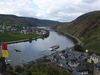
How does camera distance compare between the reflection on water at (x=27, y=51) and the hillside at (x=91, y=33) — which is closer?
the reflection on water at (x=27, y=51)

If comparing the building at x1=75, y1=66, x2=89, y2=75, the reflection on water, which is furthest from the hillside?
the building at x1=75, y1=66, x2=89, y2=75

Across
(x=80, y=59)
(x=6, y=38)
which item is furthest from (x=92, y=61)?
(x=6, y=38)

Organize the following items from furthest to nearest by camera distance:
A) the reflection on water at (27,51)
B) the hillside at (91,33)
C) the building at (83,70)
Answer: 1. the hillside at (91,33)
2. the reflection on water at (27,51)
3. the building at (83,70)

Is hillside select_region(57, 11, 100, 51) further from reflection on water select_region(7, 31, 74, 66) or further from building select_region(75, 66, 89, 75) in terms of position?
building select_region(75, 66, 89, 75)

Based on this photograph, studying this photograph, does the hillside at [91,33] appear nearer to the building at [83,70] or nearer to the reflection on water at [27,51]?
the reflection on water at [27,51]

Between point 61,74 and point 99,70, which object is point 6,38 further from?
point 61,74

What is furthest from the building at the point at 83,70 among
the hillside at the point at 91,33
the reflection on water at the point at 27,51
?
the hillside at the point at 91,33

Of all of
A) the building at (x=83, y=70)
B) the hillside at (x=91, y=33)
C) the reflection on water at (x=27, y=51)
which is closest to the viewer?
the building at (x=83, y=70)

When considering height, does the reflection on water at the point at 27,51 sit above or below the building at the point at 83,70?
below

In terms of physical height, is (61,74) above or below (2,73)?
below

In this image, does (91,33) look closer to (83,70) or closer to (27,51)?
(27,51)

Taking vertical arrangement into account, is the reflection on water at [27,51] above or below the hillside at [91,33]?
below
